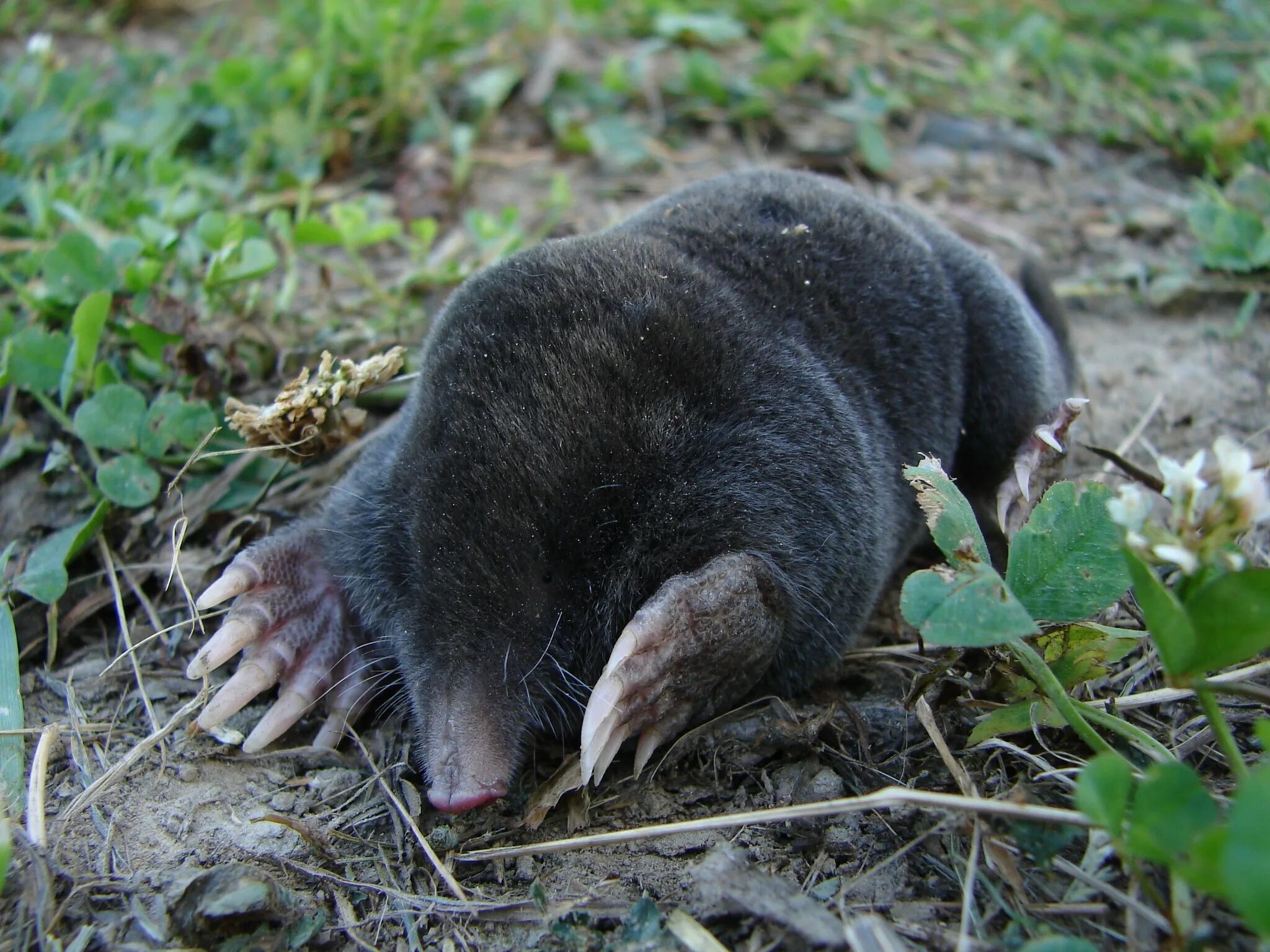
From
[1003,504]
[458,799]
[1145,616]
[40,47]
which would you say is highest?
[40,47]

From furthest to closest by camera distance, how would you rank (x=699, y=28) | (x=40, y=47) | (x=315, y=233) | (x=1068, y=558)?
(x=699, y=28)
(x=40, y=47)
(x=315, y=233)
(x=1068, y=558)

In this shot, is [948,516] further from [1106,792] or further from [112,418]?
[112,418]

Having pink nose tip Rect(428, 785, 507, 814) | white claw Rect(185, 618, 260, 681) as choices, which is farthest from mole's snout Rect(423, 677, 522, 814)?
white claw Rect(185, 618, 260, 681)

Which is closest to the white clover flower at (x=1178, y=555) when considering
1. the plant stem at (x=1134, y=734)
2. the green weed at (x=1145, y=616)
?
the green weed at (x=1145, y=616)

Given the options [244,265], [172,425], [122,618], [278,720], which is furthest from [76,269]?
[278,720]

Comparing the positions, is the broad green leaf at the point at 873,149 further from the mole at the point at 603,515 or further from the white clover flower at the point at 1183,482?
the white clover flower at the point at 1183,482
